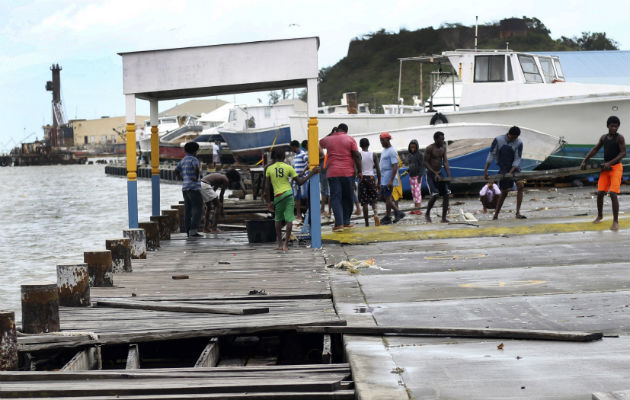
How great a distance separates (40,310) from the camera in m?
6.91

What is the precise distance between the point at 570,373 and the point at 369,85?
354 ft

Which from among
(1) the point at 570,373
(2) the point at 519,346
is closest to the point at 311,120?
(2) the point at 519,346

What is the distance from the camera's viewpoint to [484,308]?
729cm

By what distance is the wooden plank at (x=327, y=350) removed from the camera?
6.19 m

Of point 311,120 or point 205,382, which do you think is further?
point 311,120

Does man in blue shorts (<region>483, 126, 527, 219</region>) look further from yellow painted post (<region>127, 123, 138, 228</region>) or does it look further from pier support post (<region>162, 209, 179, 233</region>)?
yellow painted post (<region>127, 123, 138, 228</region>)

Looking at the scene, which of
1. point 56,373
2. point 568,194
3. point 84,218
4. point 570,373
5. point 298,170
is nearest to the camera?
point 570,373

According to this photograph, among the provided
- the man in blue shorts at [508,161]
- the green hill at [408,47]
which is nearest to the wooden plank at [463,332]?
the man in blue shorts at [508,161]

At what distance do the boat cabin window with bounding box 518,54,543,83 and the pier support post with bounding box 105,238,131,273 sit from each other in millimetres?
20701

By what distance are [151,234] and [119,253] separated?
2.97 m

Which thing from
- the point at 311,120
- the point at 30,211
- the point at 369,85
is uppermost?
the point at 369,85

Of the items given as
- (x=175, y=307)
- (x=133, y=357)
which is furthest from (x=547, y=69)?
(x=133, y=357)

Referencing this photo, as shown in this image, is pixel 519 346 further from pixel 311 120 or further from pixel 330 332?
pixel 311 120

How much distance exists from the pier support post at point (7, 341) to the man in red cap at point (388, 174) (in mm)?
11096
